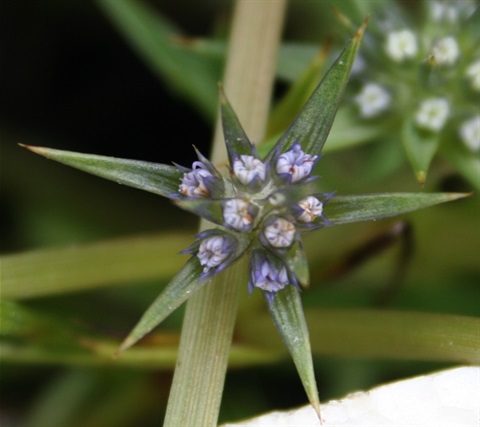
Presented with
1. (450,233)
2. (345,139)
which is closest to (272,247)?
(345,139)

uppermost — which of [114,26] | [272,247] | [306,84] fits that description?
[114,26]

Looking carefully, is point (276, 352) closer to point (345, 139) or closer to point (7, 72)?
point (345, 139)

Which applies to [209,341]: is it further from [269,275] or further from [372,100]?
[372,100]

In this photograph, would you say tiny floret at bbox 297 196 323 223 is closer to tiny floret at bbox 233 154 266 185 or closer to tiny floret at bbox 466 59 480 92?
tiny floret at bbox 233 154 266 185

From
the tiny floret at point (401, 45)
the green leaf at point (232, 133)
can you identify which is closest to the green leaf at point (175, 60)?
the tiny floret at point (401, 45)

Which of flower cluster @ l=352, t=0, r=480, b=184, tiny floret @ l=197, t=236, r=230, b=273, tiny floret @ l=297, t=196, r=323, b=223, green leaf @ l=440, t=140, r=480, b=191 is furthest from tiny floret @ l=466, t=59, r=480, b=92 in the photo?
tiny floret @ l=197, t=236, r=230, b=273

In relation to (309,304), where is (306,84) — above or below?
above
